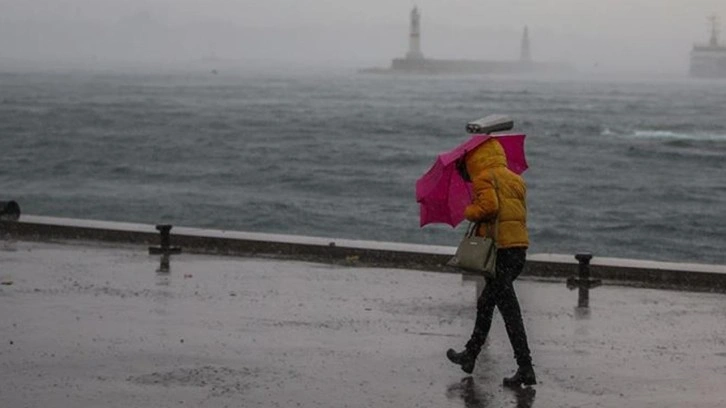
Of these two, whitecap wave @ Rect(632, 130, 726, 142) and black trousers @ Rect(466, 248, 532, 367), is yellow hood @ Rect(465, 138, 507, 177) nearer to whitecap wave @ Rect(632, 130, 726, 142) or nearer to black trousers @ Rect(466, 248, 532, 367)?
black trousers @ Rect(466, 248, 532, 367)

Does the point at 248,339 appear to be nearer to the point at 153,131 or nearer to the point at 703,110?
the point at 153,131

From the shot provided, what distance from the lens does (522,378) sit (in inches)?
349

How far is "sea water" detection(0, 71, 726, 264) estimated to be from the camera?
39.5m

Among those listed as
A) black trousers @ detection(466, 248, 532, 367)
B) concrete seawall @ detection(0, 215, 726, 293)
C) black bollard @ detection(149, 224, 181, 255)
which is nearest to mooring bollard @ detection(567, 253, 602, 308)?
concrete seawall @ detection(0, 215, 726, 293)

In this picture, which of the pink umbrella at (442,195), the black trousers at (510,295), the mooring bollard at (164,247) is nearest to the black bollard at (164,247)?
the mooring bollard at (164,247)

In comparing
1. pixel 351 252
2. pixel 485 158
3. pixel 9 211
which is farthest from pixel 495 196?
pixel 9 211

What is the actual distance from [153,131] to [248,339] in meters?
73.4

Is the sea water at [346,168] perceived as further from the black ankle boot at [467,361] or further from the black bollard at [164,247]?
the black ankle boot at [467,361]

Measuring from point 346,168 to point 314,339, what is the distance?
163ft

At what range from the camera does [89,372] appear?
921cm

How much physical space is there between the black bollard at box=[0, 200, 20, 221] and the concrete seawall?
10cm

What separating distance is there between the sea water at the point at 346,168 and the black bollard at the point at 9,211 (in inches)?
680

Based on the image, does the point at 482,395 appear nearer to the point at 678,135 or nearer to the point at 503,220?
the point at 503,220

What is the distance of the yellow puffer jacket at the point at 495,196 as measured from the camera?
28.8 ft
